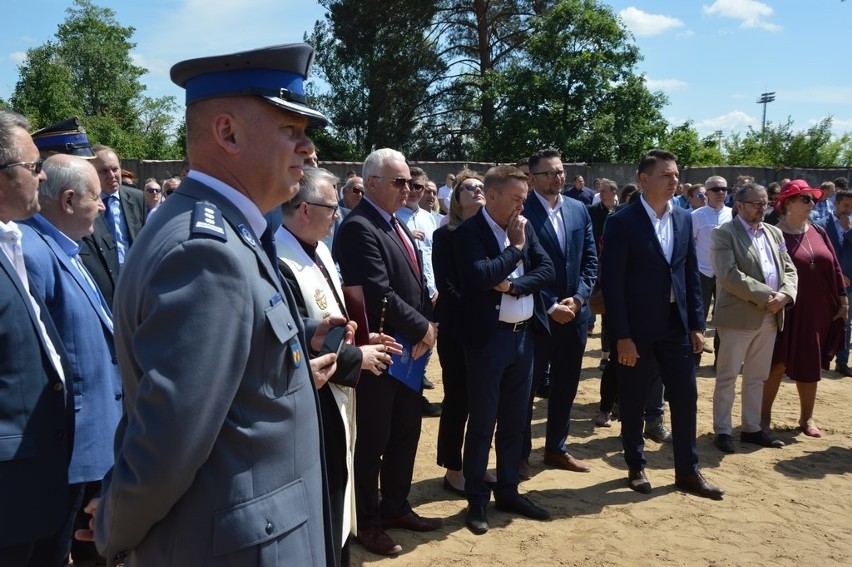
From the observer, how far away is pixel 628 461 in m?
5.48

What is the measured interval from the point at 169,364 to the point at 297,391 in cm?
36

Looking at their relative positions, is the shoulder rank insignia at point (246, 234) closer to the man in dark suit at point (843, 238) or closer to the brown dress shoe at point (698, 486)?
the brown dress shoe at point (698, 486)

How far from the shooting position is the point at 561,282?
552 centimetres

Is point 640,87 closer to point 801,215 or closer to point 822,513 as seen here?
point 801,215

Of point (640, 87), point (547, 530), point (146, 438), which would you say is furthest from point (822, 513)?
point (640, 87)

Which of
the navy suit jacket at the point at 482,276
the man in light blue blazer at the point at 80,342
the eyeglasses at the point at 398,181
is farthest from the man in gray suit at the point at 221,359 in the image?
the navy suit jacket at the point at 482,276

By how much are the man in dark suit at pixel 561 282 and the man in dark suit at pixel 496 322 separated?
0.71m

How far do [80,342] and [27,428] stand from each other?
69cm

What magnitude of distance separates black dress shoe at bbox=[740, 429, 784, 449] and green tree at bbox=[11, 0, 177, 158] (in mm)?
24243

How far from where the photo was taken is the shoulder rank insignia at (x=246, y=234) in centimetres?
171

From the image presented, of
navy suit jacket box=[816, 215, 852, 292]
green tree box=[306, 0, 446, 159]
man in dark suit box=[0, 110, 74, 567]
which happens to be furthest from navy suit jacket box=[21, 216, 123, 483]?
green tree box=[306, 0, 446, 159]

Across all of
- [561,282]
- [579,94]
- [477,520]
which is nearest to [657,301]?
[561,282]

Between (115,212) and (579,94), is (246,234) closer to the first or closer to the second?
(115,212)

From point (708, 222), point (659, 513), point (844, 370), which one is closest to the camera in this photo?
point (659, 513)
